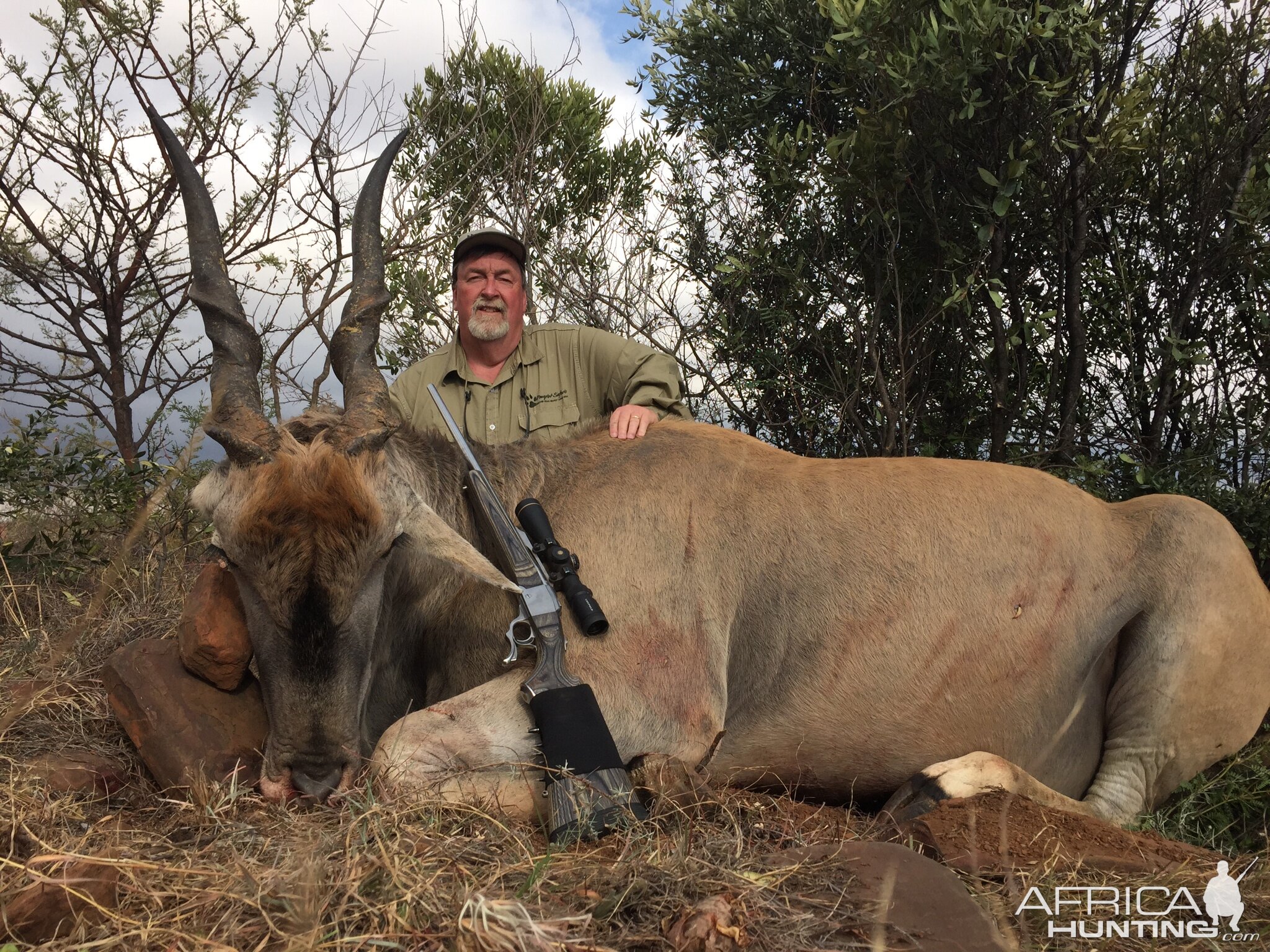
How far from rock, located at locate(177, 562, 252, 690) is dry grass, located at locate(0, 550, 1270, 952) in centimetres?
48

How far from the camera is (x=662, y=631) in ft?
12.9

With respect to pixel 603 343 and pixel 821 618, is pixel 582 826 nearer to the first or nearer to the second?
pixel 821 618

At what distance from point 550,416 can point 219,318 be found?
7.24ft

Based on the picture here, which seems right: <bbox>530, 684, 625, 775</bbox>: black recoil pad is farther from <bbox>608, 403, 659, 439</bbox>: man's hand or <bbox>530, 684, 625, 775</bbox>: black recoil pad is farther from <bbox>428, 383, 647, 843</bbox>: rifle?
<bbox>608, 403, 659, 439</bbox>: man's hand

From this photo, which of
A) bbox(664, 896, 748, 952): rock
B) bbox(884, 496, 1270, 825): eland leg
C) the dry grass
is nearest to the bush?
the dry grass

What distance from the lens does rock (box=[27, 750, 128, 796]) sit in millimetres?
3469

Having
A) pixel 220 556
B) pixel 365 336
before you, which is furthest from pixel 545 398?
pixel 220 556

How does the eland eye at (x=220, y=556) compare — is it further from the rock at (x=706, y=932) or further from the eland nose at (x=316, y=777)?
the rock at (x=706, y=932)

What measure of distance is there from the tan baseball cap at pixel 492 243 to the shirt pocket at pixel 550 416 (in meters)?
1.01

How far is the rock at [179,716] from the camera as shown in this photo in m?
3.62

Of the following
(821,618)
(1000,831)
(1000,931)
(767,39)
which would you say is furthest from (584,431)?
(767,39)

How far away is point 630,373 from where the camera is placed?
19.5 ft

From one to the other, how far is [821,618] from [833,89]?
381cm

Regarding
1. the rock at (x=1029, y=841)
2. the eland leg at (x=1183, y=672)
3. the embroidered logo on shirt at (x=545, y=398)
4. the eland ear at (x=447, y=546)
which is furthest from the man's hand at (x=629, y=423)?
the eland leg at (x=1183, y=672)
